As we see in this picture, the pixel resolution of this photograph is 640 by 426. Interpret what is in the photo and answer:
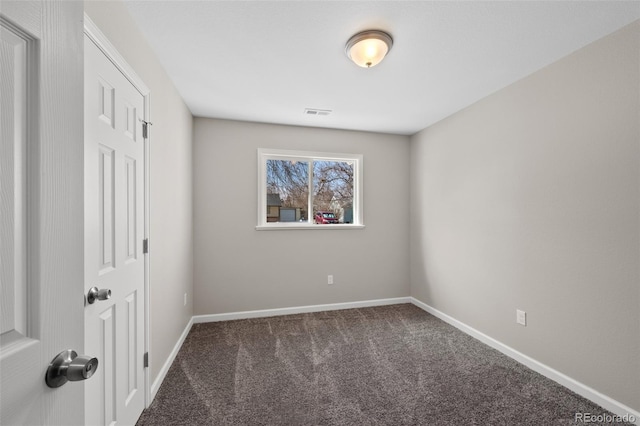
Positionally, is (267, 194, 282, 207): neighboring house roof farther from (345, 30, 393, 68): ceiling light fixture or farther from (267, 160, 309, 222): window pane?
(345, 30, 393, 68): ceiling light fixture

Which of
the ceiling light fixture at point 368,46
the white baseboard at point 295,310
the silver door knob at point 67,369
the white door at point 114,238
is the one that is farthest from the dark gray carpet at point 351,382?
the ceiling light fixture at point 368,46

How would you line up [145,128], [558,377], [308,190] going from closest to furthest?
1. [145,128]
2. [558,377]
3. [308,190]

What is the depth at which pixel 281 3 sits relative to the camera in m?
1.58

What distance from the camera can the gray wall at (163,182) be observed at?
1.57 metres

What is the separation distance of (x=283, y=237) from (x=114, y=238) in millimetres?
2213

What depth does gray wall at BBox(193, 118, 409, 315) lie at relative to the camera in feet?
11.0

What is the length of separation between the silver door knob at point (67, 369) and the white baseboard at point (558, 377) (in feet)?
9.04

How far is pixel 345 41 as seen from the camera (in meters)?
1.91

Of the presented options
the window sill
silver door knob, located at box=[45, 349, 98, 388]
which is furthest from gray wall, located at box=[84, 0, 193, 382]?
silver door knob, located at box=[45, 349, 98, 388]

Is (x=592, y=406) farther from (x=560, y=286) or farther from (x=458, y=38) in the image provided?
(x=458, y=38)

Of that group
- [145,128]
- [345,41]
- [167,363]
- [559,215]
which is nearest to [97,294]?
[145,128]

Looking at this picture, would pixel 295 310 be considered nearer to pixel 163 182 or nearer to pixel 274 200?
pixel 274 200

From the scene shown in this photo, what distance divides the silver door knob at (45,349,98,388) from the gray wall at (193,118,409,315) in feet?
9.41

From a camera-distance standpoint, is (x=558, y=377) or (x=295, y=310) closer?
(x=558, y=377)
